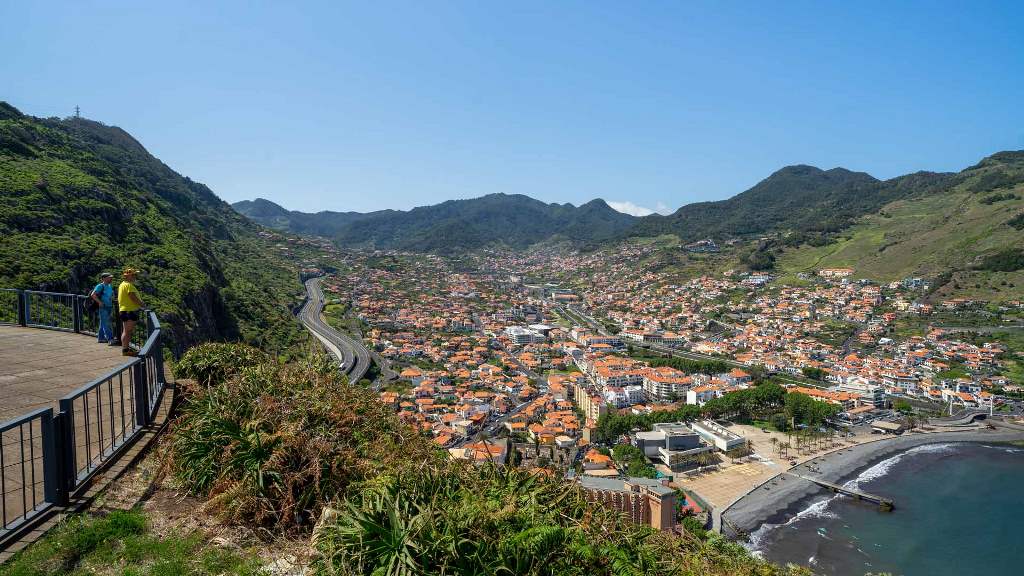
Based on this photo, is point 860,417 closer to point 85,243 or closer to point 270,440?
point 270,440

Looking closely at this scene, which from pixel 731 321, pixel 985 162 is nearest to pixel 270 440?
pixel 731 321

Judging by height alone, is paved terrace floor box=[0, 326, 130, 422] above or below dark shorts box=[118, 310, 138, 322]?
below

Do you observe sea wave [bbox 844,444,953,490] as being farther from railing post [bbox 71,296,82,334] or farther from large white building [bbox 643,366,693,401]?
railing post [bbox 71,296,82,334]

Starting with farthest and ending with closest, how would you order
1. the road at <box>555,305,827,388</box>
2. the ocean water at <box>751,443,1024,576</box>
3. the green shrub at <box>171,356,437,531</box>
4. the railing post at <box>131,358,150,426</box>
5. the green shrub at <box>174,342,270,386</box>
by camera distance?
the road at <box>555,305,827,388</box> < the ocean water at <box>751,443,1024,576</box> < the green shrub at <box>174,342,270,386</box> < the railing post at <box>131,358,150,426</box> < the green shrub at <box>171,356,437,531</box>

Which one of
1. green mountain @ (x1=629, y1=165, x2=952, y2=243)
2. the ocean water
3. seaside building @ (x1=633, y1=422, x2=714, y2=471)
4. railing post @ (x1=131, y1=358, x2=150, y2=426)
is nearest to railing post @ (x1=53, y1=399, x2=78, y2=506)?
railing post @ (x1=131, y1=358, x2=150, y2=426)

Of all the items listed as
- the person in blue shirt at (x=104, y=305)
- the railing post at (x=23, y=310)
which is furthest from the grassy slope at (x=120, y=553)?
the railing post at (x=23, y=310)

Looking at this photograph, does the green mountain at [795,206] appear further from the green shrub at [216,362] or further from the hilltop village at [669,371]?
the green shrub at [216,362]
